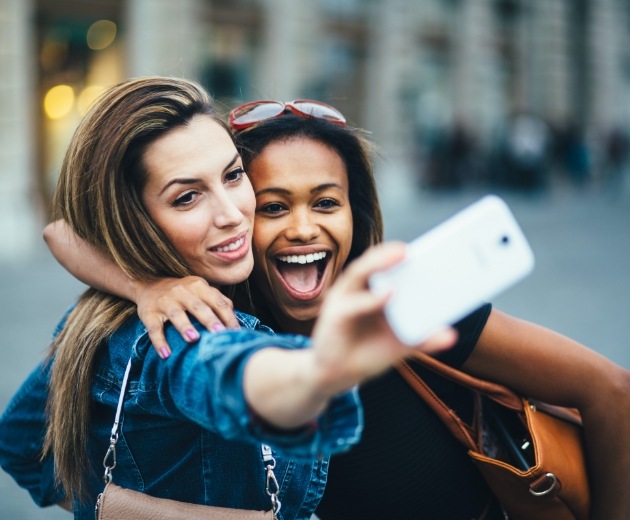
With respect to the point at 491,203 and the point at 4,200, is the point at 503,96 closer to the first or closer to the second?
the point at 4,200

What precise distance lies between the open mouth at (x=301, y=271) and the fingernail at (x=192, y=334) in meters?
0.71

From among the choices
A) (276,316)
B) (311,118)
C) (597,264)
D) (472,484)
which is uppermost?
(311,118)

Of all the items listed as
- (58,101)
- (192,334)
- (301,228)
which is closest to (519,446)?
(301,228)

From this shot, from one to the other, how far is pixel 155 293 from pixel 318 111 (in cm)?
87

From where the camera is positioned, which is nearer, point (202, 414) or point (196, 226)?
point (202, 414)

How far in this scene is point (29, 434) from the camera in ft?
7.20

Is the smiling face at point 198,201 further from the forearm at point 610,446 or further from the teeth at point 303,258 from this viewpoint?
the forearm at point 610,446

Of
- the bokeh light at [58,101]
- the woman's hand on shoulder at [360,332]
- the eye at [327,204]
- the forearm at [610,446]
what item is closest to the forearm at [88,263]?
the eye at [327,204]

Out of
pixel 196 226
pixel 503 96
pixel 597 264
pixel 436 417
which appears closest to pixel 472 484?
pixel 436 417

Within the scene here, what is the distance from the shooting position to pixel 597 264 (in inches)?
379

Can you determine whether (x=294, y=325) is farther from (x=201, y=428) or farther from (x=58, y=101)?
(x=58, y=101)

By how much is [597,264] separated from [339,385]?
30.7 ft

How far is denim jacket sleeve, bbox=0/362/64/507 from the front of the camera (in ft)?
7.10

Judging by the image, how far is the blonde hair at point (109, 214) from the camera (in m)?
1.71
